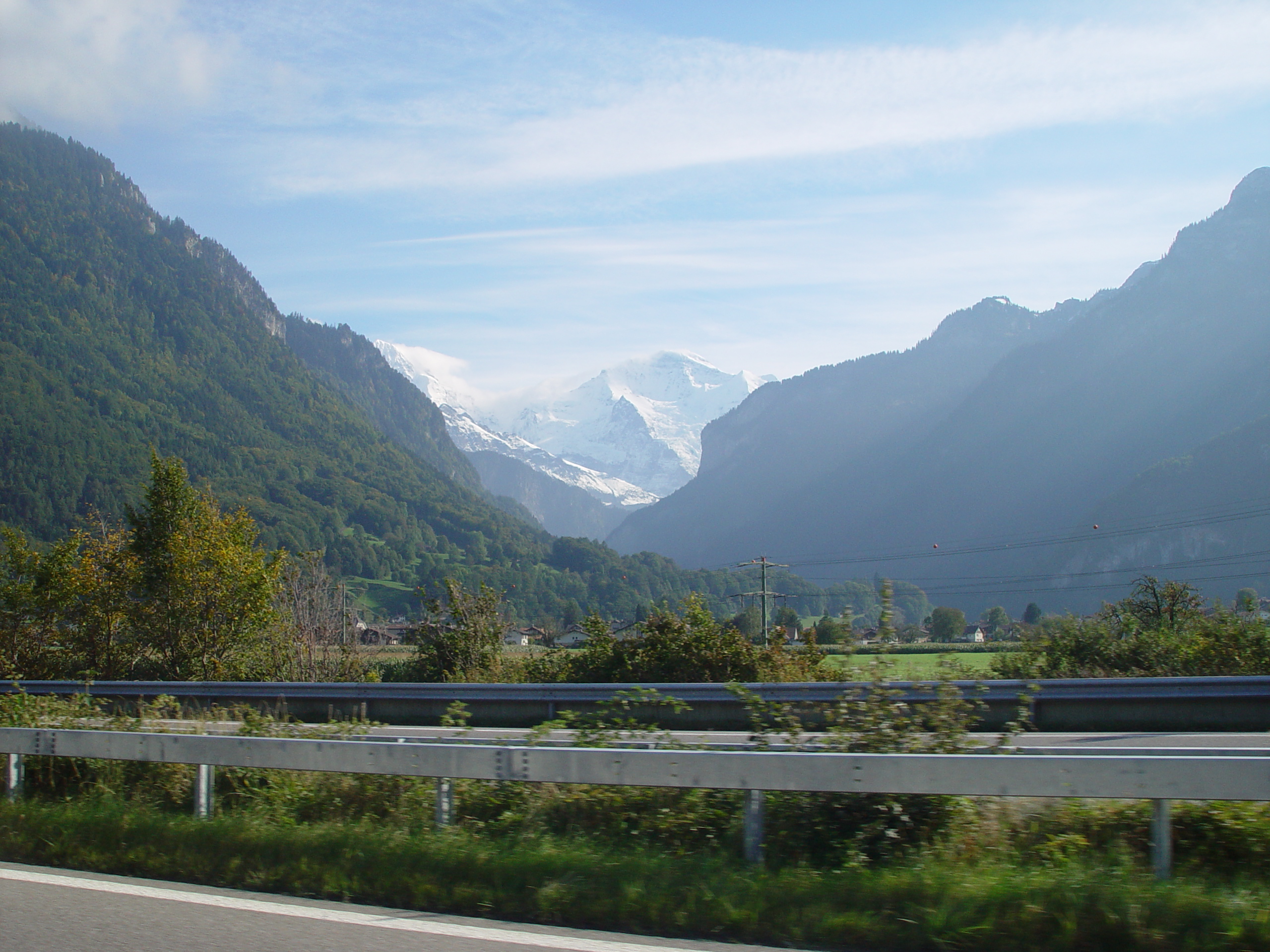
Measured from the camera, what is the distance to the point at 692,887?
209 inches

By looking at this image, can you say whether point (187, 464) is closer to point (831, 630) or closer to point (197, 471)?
point (197, 471)

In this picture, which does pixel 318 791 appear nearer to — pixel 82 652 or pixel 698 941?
pixel 698 941

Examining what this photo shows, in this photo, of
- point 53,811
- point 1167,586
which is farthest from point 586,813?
point 1167,586

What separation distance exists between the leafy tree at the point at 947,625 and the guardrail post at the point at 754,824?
48.9 meters

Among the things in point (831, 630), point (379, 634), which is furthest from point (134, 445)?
point (831, 630)

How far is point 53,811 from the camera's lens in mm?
7195

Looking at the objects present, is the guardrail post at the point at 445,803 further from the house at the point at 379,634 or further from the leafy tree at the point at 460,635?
the house at the point at 379,634

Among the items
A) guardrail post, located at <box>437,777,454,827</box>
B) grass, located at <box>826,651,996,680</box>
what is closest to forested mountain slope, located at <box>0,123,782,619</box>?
grass, located at <box>826,651,996,680</box>

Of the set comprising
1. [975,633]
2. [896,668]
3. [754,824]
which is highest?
[896,668]

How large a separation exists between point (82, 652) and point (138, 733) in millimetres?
17124

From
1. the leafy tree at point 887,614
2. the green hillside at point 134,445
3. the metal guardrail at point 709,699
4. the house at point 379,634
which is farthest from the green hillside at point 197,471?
the leafy tree at point 887,614

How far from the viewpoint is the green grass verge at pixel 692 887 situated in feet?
15.3

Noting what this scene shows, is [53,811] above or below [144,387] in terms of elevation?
below

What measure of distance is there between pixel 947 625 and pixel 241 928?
57.0 metres
